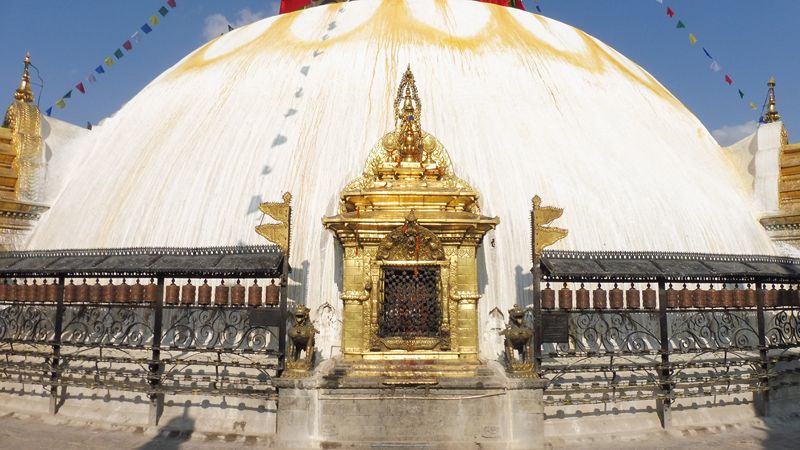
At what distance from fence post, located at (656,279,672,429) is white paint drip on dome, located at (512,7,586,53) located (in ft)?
23.6

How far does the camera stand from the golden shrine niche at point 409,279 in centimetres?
788

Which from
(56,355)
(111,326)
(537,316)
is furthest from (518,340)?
(56,355)

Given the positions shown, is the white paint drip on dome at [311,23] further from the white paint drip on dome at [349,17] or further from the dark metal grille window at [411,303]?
the dark metal grille window at [411,303]

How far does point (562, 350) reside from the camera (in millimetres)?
8820

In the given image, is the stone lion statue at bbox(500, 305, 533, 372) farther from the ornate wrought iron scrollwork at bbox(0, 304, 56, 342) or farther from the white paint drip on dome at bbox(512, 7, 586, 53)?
the ornate wrought iron scrollwork at bbox(0, 304, 56, 342)

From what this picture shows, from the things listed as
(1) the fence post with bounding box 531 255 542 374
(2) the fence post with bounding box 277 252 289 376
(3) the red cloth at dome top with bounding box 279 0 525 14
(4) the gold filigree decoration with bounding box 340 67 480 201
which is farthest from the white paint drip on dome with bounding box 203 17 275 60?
(1) the fence post with bounding box 531 255 542 374

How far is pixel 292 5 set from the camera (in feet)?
56.4

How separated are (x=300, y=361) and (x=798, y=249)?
11.2 m

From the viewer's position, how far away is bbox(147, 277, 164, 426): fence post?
8234mm

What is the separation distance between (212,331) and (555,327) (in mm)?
5629

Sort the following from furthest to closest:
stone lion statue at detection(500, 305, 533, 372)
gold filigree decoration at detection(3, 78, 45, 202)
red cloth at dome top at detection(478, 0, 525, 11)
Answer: red cloth at dome top at detection(478, 0, 525, 11), gold filigree decoration at detection(3, 78, 45, 202), stone lion statue at detection(500, 305, 533, 372)

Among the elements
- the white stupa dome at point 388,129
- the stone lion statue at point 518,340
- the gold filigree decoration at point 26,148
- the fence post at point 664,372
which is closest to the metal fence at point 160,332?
the white stupa dome at point 388,129

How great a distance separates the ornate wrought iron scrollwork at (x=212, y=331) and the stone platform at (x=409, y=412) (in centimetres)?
165

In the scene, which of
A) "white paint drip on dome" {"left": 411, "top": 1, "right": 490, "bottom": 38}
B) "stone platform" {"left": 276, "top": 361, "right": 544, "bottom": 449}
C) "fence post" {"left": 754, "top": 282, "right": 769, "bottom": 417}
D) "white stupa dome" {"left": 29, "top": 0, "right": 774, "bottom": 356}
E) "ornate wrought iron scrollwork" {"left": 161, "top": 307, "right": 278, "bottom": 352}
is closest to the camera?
"stone platform" {"left": 276, "top": 361, "right": 544, "bottom": 449}
